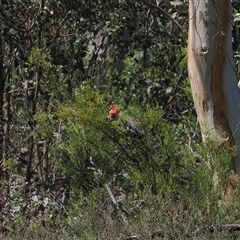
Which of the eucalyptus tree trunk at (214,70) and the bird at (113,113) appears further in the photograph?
the eucalyptus tree trunk at (214,70)

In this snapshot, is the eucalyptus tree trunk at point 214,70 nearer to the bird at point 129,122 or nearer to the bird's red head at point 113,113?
the bird at point 129,122

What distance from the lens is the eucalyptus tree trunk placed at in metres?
5.88

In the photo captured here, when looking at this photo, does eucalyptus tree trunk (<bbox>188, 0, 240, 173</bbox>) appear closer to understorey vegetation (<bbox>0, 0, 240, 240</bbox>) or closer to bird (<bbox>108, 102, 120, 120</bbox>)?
understorey vegetation (<bbox>0, 0, 240, 240</bbox>)

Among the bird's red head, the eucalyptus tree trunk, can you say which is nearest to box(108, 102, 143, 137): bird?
the bird's red head

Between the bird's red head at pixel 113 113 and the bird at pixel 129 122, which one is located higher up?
the bird's red head at pixel 113 113

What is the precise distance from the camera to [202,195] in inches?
209

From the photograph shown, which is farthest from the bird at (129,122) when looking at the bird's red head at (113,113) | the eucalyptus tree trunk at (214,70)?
the eucalyptus tree trunk at (214,70)

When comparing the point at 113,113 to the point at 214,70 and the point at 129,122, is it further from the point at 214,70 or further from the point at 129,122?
the point at 214,70

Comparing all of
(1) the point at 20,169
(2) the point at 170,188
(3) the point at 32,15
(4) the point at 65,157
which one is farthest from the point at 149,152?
→ (1) the point at 20,169

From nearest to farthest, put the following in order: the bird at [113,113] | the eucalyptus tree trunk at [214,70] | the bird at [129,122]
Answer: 1. the bird at [129,122]
2. the bird at [113,113]
3. the eucalyptus tree trunk at [214,70]

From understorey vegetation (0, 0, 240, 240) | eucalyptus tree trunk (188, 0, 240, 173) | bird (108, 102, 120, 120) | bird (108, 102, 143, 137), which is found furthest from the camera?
eucalyptus tree trunk (188, 0, 240, 173)

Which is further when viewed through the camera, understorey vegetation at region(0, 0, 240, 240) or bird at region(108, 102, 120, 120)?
bird at region(108, 102, 120, 120)

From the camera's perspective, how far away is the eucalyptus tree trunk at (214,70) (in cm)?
588

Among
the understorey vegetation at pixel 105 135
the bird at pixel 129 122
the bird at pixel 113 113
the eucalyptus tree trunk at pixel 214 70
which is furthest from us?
the eucalyptus tree trunk at pixel 214 70
